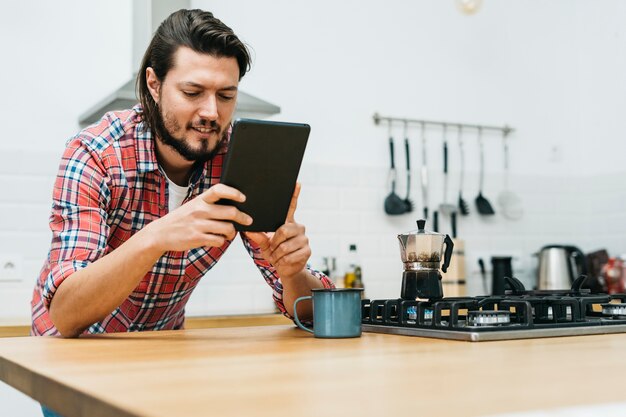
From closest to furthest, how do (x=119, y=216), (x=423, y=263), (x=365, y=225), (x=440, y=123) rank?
(x=423, y=263)
(x=119, y=216)
(x=365, y=225)
(x=440, y=123)

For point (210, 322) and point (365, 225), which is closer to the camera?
point (210, 322)

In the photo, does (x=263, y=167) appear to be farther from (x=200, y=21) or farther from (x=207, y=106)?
(x=200, y=21)

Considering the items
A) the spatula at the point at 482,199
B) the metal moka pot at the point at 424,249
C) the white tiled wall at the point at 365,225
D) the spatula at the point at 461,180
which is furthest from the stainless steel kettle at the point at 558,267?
the metal moka pot at the point at 424,249

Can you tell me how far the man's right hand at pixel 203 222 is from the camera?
1.40m

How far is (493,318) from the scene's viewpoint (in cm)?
139

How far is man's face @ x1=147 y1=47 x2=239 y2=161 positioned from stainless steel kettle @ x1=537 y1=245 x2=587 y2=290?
230cm

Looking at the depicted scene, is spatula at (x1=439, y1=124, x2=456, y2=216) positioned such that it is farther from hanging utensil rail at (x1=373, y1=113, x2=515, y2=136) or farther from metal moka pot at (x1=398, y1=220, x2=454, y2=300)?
metal moka pot at (x1=398, y1=220, x2=454, y2=300)

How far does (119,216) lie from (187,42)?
45cm

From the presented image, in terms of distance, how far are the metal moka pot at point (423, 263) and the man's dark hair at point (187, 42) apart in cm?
64

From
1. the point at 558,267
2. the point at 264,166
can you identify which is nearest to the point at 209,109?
the point at 264,166

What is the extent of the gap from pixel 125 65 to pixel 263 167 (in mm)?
1826

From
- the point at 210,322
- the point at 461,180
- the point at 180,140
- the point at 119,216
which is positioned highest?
the point at 461,180

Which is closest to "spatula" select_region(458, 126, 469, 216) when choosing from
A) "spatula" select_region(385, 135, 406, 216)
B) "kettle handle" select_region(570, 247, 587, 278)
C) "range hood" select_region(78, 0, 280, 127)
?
"spatula" select_region(385, 135, 406, 216)

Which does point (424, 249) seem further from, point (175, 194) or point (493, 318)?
point (175, 194)
